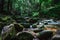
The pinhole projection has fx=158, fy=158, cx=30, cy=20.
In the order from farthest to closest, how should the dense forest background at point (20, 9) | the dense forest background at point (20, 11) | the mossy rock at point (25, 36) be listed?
1. the dense forest background at point (20, 9)
2. the dense forest background at point (20, 11)
3. the mossy rock at point (25, 36)

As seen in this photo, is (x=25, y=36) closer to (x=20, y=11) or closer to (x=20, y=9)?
(x=20, y=11)

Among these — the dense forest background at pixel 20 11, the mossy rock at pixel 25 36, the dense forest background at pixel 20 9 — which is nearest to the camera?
the mossy rock at pixel 25 36

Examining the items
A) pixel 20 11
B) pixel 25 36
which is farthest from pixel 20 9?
pixel 25 36

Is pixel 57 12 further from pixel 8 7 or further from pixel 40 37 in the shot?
pixel 40 37

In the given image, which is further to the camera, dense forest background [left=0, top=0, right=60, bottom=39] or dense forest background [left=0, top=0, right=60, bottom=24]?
dense forest background [left=0, top=0, right=60, bottom=24]

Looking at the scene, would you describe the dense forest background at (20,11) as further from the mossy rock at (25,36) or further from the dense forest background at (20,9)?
the mossy rock at (25,36)

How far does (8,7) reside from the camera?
17.7 meters

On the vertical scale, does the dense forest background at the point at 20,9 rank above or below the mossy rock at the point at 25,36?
below

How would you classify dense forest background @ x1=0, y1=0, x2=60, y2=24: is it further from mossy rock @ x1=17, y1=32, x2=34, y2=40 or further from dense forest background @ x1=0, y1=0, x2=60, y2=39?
mossy rock @ x1=17, y1=32, x2=34, y2=40

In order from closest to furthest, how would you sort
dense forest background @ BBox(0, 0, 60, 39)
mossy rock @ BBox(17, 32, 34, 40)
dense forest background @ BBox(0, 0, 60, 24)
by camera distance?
mossy rock @ BBox(17, 32, 34, 40), dense forest background @ BBox(0, 0, 60, 39), dense forest background @ BBox(0, 0, 60, 24)


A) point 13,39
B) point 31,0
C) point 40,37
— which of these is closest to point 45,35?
point 40,37

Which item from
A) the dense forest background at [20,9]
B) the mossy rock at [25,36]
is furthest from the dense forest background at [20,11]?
the mossy rock at [25,36]

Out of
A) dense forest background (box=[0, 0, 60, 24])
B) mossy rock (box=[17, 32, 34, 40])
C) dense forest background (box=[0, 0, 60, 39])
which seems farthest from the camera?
dense forest background (box=[0, 0, 60, 24])

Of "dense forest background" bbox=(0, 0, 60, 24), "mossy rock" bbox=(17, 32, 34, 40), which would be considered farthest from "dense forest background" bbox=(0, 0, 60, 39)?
"mossy rock" bbox=(17, 32, 34, 40)
